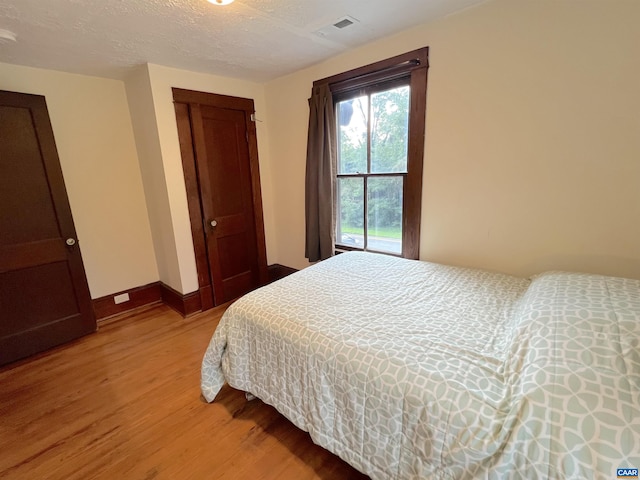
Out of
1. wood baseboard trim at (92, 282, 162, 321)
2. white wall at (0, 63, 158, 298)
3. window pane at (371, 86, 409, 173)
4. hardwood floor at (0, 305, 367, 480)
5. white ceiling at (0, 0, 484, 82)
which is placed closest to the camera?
hardwood floor at (0, 305, 367, 480)

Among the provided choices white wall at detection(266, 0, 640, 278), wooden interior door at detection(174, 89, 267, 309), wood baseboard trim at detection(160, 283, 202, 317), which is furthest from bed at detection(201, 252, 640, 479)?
wooden interior door at detection(174, 89, 267, 309)

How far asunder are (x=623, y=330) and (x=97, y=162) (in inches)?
150

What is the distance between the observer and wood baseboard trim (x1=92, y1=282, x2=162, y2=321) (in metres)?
2.88

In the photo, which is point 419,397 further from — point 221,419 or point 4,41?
point 4,41

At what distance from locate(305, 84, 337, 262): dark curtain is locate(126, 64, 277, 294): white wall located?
3.10 feet

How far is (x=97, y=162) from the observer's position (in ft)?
9.02

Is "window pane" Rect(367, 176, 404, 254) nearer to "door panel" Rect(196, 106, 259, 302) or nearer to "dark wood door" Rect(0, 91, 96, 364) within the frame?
"door panel" Rect(196, 106, 259, 302)

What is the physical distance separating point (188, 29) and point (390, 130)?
1669 millimetres

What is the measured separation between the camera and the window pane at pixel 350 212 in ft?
9.20

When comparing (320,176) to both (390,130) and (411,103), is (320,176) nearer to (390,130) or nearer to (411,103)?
(390,130)

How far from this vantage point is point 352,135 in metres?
2.74

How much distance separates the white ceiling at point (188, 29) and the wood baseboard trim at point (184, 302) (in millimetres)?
2161

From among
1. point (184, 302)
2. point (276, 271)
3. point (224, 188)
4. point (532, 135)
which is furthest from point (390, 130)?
point (184, 302)

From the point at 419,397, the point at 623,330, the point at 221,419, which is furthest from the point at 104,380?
the point at 623,330
